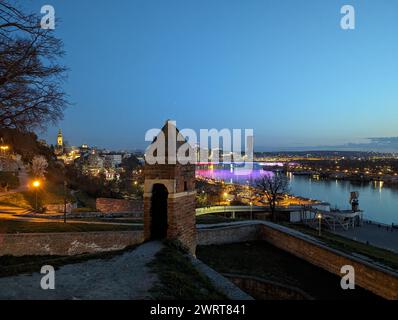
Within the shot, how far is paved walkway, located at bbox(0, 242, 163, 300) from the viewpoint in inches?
200

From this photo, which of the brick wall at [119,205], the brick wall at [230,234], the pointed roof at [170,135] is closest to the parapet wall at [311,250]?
the brick wall at [230,234]

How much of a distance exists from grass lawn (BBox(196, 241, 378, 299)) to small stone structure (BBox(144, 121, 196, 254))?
3449 mm

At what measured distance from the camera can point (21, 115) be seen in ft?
24.5

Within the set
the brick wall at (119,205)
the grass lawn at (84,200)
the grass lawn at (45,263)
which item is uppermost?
the grass lawn at (45,263)

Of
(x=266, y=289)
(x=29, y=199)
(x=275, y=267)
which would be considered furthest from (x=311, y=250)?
(x=29, y=199)

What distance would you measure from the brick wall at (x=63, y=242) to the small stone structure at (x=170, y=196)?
615 centimetres

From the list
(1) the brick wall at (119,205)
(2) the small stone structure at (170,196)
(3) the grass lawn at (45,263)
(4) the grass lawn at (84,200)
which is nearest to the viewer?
(3) the grass lawn at (45,263)

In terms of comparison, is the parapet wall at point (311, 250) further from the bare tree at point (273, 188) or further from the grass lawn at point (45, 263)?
the bare tree at point (273, 188)

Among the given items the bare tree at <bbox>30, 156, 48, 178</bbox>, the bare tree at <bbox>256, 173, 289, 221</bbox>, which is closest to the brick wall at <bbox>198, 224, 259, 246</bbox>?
the bare tree at <bbox>256, 173, 289, 221</bbox>

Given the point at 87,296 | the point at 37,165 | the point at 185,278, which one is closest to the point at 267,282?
the point at 185,278

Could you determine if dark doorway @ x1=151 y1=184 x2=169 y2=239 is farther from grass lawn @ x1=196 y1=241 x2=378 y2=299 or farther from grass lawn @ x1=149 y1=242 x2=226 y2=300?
grass lawn @ x1=196 y1=241 x2=378 y2=299

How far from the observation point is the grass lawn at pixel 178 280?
5.37 metres

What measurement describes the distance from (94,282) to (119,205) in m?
26.4
